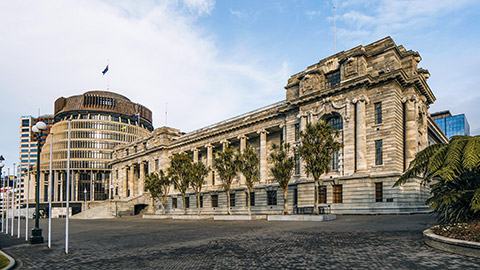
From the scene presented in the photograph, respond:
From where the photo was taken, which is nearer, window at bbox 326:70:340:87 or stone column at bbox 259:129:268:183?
window at bbox 326:70:340:87

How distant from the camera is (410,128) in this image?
131 ft

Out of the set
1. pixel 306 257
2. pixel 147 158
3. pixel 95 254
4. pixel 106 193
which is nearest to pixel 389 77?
pixel 306 257

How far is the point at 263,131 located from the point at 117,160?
5961 cm

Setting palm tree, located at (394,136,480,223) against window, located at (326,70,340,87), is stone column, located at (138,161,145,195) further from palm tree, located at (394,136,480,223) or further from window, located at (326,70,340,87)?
palm tree, located at (394,136,480,223)

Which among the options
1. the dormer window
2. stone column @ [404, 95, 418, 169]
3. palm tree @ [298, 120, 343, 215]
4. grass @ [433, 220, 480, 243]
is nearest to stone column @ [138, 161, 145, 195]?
the dormer window

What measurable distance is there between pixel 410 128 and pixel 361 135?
571 cm

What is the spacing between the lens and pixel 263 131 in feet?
185

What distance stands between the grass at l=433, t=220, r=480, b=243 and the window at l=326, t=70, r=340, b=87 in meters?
34.0

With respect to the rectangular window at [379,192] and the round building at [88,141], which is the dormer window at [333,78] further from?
the round building at [88,141]

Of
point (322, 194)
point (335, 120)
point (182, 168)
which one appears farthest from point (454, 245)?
point (182, 168)

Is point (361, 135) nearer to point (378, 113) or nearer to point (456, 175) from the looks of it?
point (378, 113)

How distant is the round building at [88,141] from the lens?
123 m

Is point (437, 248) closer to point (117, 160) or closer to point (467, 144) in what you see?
point (467, 144)

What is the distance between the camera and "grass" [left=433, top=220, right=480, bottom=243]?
1180cm
